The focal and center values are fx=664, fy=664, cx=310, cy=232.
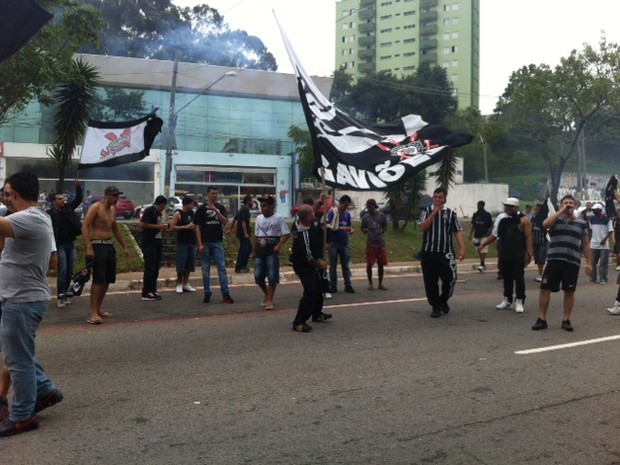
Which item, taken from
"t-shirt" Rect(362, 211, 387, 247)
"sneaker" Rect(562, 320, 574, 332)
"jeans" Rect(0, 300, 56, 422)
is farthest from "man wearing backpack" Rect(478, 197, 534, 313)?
"jeans" Rect(0, 300, 56, 422)

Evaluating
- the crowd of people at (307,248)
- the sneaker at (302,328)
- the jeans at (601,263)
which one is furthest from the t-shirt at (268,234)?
the jeans at (601,263)

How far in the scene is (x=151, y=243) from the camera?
34.7ft

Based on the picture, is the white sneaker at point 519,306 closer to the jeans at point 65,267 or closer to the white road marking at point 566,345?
the white road marking at point 566,345

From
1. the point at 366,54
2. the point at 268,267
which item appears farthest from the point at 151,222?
the point at 366,54

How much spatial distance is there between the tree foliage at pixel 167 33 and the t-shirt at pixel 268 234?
1734 inches

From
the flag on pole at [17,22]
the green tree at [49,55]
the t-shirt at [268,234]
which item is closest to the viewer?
the flag on pole at [17,22]

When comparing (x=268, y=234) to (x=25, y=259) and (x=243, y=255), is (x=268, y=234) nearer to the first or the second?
(x=243, y=255)

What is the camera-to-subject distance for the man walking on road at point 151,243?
10461 mm

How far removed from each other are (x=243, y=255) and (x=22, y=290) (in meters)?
9.54

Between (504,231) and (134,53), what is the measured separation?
5092 centimetres

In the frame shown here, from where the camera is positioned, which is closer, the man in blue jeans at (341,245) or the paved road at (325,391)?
the paved road at (325,391)

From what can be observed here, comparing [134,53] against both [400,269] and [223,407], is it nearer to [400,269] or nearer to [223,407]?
[400,269]

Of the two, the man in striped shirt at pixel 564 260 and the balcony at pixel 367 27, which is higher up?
the balcony at pixel 367 27

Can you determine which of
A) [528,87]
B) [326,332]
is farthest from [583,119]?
[326,332]
